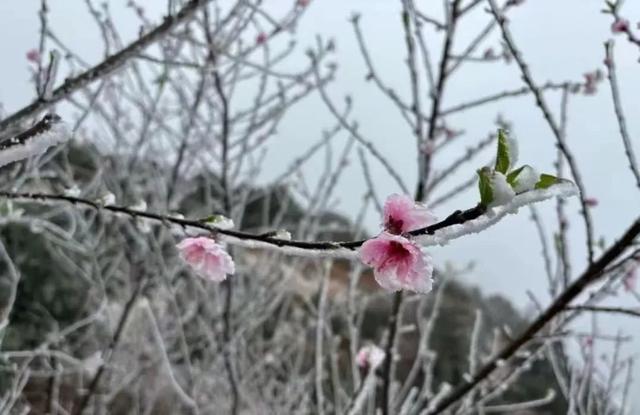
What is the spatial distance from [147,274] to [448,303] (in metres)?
9.11

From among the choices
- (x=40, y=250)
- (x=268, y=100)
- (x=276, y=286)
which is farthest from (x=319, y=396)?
(x=40, y=250)

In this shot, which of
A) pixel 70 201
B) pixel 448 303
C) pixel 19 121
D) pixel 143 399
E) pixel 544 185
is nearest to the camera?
pixel 544 185

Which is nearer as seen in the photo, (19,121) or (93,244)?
(19,121)

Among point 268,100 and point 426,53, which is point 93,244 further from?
point 426,53

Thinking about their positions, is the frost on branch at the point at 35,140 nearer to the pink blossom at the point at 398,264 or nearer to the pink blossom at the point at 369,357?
the pink blossom at the point at 398,264

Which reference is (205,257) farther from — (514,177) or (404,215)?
(514,177)

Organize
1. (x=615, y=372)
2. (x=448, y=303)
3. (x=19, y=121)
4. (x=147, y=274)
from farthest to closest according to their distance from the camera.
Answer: (x=448, y=303)
(x=147, y=274)
(x=615, y=372)
(x=19, y=121)

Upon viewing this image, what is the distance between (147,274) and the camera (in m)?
3.89

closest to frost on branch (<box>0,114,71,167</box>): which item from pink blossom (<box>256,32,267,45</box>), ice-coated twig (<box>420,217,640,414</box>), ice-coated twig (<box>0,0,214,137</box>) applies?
ice-coated twig (<box>0,0,214,137</box>)

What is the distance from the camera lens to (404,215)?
2.42ft

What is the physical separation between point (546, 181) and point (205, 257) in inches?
20.0

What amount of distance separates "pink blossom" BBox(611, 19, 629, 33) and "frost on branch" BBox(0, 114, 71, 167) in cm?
143

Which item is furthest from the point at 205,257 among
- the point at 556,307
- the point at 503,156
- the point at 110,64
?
the point at 556,307

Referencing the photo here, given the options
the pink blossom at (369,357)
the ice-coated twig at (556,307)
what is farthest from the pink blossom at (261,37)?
the ice-coated twig at (556,307)
